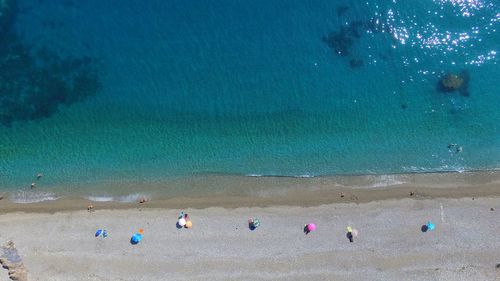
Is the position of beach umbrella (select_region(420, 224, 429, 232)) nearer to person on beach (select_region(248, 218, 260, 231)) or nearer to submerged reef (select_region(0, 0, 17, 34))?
person on beach (select_region(248, 218, 260, 231))

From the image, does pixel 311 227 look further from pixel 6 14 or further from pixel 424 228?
pixel 6 14

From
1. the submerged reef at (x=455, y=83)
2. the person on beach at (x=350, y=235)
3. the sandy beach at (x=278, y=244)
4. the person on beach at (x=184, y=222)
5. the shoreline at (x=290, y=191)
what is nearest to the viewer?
the sandy beach at (x=278, y=244)

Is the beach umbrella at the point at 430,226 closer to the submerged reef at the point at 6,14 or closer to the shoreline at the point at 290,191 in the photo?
the shoreline at the point at 290,191

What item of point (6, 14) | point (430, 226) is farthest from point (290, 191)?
point (6, 14)

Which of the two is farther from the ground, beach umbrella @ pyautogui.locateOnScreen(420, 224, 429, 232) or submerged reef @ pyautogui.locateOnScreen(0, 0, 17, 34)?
submerged reef @ pyautogui.locateOnScreen(0, 0, 17, 34)

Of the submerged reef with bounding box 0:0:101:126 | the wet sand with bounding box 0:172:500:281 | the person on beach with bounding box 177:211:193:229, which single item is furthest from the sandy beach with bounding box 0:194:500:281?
the submerged reef with bounding box 0:0:101:126

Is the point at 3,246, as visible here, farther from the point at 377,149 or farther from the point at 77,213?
the point at 377,149

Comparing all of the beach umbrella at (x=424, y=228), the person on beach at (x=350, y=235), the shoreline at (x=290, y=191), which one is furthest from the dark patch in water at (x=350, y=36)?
the beach umbrella at (x=424, y=228)
